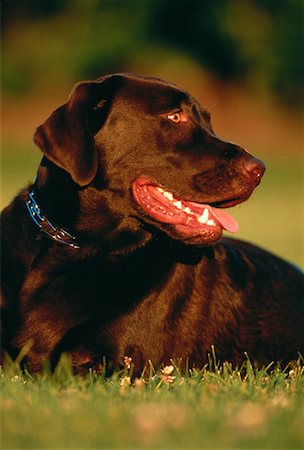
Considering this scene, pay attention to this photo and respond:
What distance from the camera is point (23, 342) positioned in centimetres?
470

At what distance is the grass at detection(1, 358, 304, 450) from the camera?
9.70ft

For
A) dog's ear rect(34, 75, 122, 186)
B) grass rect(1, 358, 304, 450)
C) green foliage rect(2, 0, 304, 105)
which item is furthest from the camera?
green foliage rect(2, 0, 304, 105)

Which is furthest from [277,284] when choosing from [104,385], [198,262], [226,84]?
[226,84]

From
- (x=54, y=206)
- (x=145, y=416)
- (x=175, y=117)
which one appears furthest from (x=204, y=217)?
(x=145, y=416)

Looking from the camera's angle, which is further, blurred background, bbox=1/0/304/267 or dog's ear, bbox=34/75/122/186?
blurred background, bbox=1/0/304/267

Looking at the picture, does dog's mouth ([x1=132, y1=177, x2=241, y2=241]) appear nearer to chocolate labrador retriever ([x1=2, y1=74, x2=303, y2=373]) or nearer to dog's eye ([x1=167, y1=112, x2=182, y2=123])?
chocolate labrador retriever ([x1=2, y1=74, x2=303, y2=373])

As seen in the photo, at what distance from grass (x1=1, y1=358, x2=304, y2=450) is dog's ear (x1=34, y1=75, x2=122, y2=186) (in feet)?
3.53

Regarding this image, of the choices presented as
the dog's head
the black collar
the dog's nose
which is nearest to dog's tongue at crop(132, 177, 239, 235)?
the dog's head

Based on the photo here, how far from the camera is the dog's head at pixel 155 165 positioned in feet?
15.5

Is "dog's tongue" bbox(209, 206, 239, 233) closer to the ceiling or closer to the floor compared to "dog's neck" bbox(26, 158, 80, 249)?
closer to the ceiling

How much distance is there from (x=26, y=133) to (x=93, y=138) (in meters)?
33.1

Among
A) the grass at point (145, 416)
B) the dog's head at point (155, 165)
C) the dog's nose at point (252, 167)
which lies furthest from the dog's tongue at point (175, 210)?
the grass at point (145, 416)

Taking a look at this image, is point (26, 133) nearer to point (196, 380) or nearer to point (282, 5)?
point (282, 5)

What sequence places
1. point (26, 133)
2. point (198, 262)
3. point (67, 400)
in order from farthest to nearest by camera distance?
point (26, 133)
point (198, 262)
point (67, 400)
